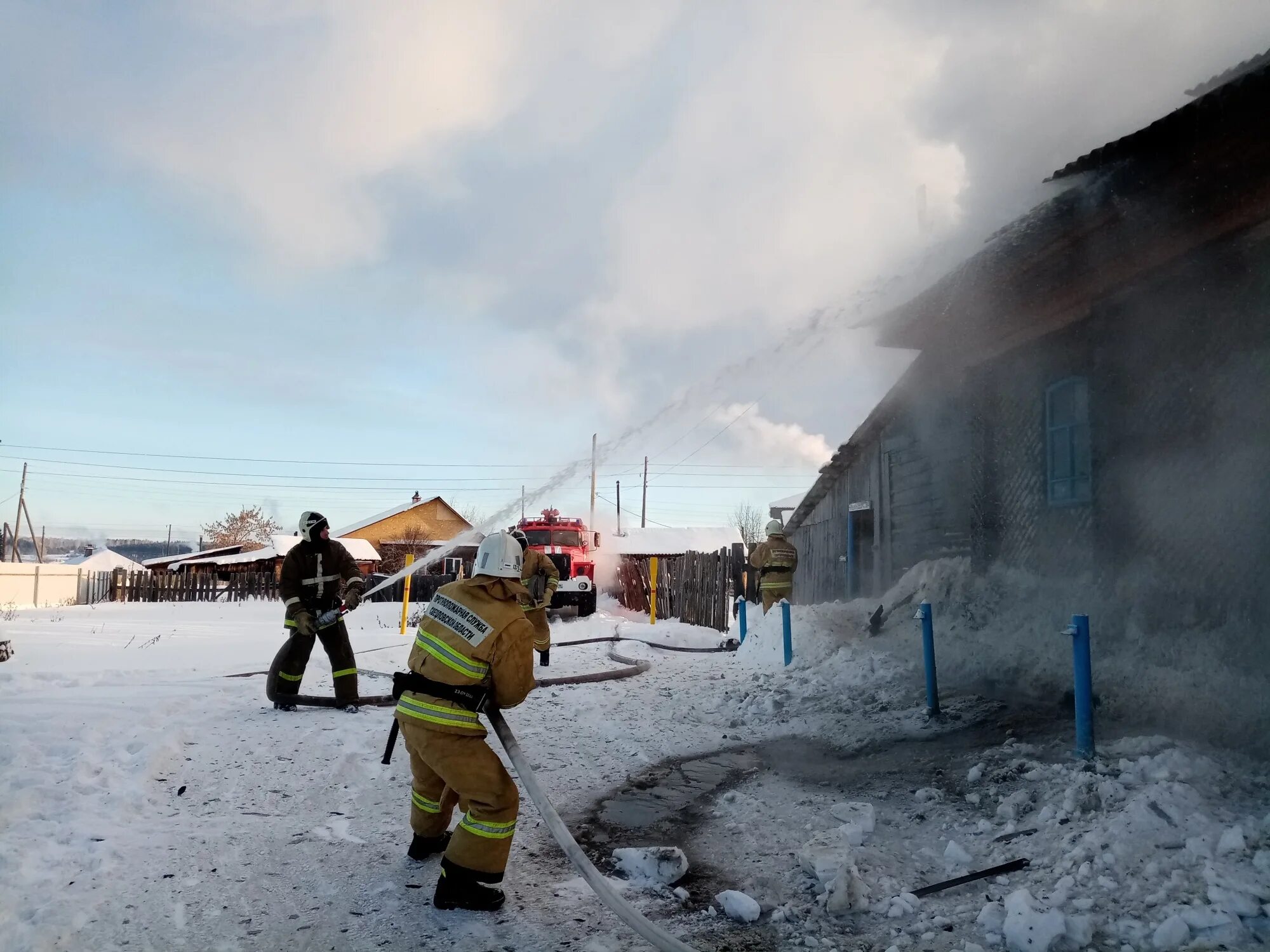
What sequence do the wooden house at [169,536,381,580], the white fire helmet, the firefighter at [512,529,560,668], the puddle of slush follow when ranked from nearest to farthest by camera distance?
the white fire helmet < the puddle of slush < the firefighter at [512,529,560,668] < the wooden house at [169,536,381,580]

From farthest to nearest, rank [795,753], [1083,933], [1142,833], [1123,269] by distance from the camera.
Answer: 1. [1123,269]
2. [795,753]
3. [1142,833]
4. [1083,933]

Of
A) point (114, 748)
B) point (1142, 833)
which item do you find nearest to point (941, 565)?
point (1142, 833)

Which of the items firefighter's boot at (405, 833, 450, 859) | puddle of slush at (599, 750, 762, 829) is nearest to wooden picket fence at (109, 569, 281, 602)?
puddle of slush at (599, 750, 762, 829)

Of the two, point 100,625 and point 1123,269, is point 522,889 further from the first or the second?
point 100,625

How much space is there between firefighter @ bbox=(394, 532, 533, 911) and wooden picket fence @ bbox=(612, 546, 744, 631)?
12.0 m

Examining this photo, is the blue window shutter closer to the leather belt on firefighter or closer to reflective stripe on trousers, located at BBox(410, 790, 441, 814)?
the leather belt on firefighter

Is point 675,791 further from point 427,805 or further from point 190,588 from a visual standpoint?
point 190,588

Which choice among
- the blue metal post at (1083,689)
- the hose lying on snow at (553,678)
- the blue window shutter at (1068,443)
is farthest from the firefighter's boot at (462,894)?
the blue window shutter at (1068,443)

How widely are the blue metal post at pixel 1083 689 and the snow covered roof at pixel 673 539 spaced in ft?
129

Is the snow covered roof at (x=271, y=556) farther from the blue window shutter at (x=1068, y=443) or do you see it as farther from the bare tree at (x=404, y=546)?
the blue window shutter at (x=1068, y=443)

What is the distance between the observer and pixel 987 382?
9.30 m

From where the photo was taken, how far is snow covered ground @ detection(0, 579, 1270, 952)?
3.19m

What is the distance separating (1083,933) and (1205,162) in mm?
5356

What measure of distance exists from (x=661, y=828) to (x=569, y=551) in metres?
13.9
